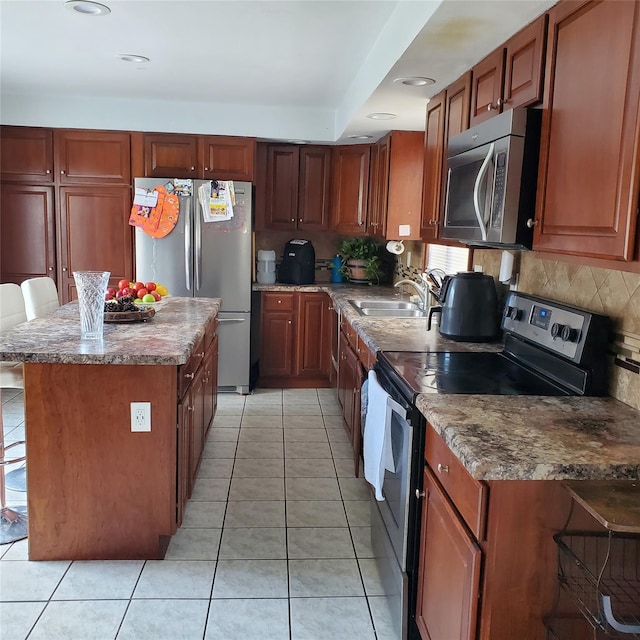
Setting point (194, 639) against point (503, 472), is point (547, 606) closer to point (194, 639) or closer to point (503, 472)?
point (503, 472)

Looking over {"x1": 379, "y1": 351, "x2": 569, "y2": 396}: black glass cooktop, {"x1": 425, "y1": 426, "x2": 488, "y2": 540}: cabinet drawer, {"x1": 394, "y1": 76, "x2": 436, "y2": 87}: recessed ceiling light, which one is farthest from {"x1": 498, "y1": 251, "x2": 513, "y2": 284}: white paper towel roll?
{"x1": 425, "y1": 426, "x2": 488, "y2": 540}: cabinet drawer

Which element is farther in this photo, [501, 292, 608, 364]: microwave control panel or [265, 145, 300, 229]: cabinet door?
[265, 145, 300, 229]: cabinet door

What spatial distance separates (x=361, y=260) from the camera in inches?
207

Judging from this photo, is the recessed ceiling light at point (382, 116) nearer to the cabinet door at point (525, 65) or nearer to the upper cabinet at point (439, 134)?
the upper cabinet at point (439, 134)

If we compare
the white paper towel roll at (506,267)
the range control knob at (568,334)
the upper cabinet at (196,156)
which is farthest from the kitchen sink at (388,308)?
the range control knob at (568,334)

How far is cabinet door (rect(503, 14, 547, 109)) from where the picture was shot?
6.22 ft

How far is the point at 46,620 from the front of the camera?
2.08 m

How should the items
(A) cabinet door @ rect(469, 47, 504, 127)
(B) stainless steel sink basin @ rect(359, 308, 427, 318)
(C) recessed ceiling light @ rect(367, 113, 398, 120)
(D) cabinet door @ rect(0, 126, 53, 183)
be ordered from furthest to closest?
(D) cabinet door @ rect(0, 126, 53, 183)
(B) stainless steel sink basin @ rect(359, 308, 427, 318)
(C) recessed ceiling light @ rect(367, 113, 398, 120)
(A) cabinet door @ rect(469, 47, 504, 127)

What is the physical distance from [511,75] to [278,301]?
3.14m

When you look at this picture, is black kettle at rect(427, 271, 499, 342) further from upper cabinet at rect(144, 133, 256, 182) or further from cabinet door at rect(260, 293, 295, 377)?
upper cabinet at rect(144, 133, 256, 182)

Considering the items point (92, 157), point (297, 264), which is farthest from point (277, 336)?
point (92, 157)

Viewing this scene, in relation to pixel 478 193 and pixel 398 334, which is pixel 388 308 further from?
pixel 478 193

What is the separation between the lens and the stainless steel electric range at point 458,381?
6.17 ft

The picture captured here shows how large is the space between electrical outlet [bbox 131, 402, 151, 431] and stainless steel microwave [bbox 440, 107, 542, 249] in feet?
4.80
